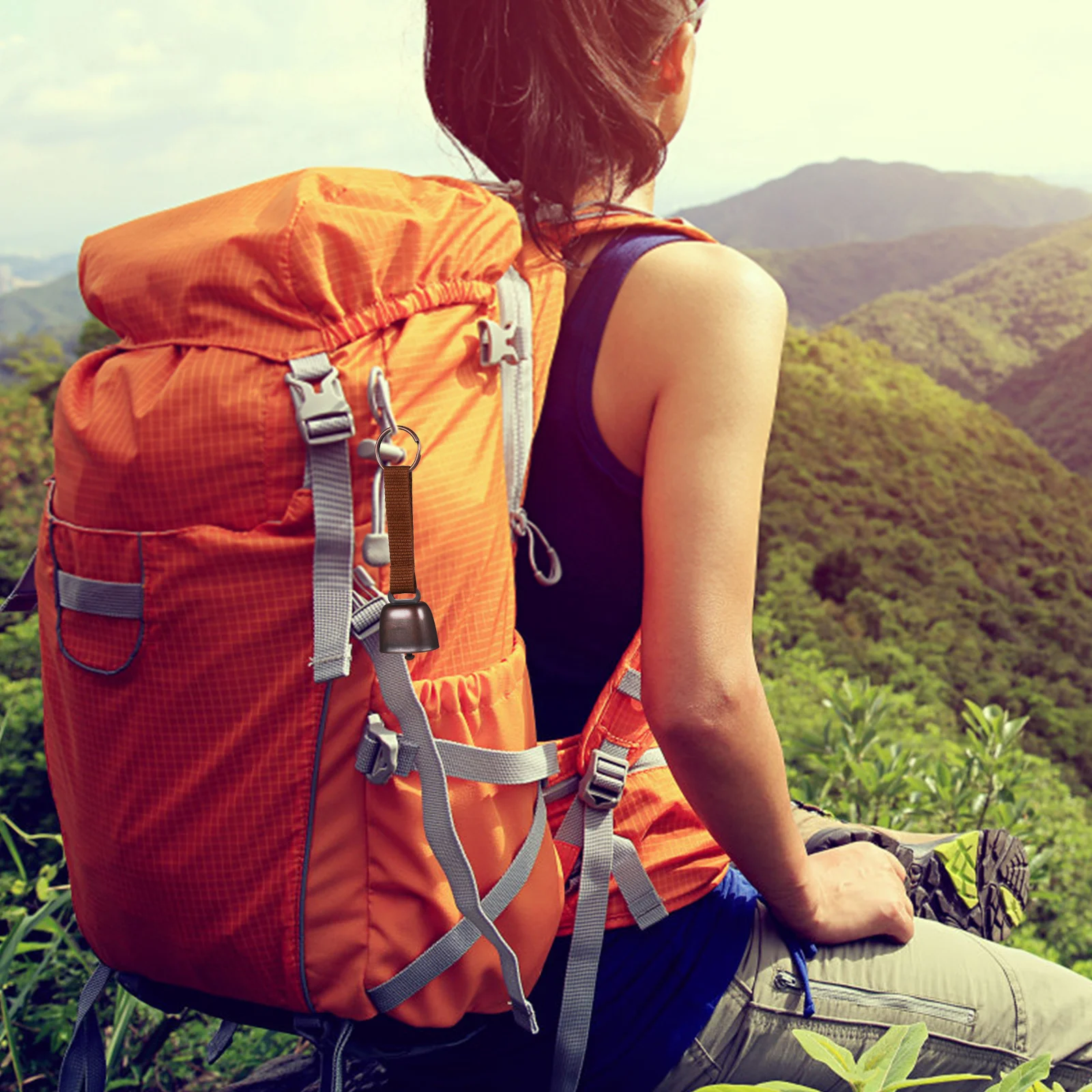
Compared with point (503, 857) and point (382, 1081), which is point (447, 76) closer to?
point (503, 857)

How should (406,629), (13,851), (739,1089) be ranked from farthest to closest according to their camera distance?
(13,851), (406,629), (739,1089)

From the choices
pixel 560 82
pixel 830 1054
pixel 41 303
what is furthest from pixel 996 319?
pixel 41 303

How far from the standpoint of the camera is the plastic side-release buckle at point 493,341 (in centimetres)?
116

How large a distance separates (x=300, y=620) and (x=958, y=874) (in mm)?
1208

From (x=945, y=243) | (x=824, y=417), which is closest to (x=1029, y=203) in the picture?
(x=945, y=243)

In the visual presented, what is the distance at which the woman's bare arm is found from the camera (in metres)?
1.15

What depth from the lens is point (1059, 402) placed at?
25.4 ft

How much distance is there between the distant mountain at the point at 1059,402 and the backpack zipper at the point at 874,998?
651cm

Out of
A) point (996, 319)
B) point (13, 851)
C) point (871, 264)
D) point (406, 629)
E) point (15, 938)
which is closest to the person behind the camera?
point (406, 629)

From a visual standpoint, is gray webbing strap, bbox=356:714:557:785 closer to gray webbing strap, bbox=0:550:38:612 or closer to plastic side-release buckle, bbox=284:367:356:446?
plastic side-release buckle, bbox=284:367:356:446

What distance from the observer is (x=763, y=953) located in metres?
1.35

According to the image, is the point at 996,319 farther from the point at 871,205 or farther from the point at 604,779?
the point at 871,205

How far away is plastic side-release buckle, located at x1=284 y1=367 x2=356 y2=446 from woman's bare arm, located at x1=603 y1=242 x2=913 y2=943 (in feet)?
1.21

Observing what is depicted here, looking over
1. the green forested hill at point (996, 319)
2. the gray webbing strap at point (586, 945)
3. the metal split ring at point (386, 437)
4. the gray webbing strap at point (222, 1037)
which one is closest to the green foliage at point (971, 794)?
the gray webbing strap at point (586, 945)
